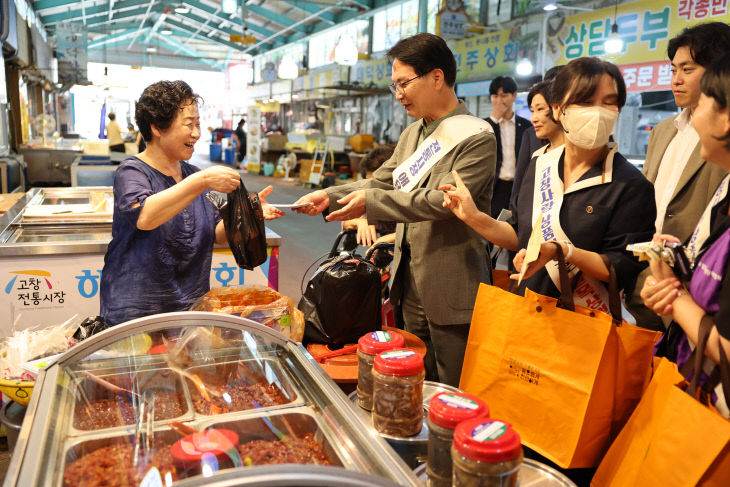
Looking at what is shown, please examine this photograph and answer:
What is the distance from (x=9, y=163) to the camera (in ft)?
26.8

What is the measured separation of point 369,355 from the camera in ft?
5.30

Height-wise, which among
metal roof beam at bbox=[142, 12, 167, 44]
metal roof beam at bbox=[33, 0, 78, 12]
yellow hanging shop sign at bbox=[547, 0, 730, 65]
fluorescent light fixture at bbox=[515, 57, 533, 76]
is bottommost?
fluorescent light fixture at bbox=[515, 57, 533, 76]

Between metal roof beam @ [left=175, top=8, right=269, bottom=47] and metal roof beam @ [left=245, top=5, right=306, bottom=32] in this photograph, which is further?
metal roof beam @ [left=175, top=8, right=269, bottom=47]

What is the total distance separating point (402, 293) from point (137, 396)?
119 cm

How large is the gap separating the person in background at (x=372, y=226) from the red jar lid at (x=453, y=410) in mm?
1837

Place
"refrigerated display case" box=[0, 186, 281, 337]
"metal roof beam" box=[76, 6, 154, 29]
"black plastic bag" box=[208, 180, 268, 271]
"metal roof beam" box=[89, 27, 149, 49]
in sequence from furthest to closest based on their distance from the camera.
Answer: "metal roof beam" box=[89, 27, 149, 49] < "metal roof beam" box=[76, 6, 154, 29] < "refrigerated display case" box=[0, 186, 281, 337] < "black plastic bag" box=[208, 180, 268, 271]

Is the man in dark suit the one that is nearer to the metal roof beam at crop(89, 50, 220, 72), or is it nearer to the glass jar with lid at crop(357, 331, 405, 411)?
the glass jar with lid at crop(357, 331, 405, 411)

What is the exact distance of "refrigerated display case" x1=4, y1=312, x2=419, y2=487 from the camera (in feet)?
3.75

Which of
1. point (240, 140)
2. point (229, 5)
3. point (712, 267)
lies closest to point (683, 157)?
point (712, 267)

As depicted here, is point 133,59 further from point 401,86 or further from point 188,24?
point 401,86

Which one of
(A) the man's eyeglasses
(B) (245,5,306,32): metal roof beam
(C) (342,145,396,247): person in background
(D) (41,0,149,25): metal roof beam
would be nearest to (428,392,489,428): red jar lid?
(A) the man's eyeglasses

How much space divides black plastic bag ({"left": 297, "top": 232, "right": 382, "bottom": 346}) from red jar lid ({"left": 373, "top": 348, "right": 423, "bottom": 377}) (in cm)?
72

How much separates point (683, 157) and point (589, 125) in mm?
998

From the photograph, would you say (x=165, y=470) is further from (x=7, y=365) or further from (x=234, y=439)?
(x=7, y=365)
